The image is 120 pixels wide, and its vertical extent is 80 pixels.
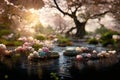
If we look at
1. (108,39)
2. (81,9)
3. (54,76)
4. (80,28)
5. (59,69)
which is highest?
(81,9)

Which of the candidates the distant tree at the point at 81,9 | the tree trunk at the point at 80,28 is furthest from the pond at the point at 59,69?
the tree trunk at the point at 80,28

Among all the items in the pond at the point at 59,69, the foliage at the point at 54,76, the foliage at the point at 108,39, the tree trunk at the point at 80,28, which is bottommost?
the foliage at the point at 54,76

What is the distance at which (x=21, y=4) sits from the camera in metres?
15.2

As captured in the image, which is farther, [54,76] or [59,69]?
[59,69]

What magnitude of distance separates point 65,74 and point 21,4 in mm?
4347

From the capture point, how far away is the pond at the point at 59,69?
13.3 metres

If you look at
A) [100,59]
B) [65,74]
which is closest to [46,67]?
[65,74]

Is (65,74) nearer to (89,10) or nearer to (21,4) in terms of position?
(21,4)

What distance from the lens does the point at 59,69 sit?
15094 millimetres

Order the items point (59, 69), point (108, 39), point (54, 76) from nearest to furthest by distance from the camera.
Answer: point (54, 76)
point (59, 69)
point (108, 39)

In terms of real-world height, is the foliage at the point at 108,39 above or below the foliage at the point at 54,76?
above

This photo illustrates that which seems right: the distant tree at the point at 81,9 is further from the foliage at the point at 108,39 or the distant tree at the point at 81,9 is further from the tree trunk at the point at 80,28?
the foliage at the point at 108,39

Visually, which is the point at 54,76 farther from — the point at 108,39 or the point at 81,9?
the point at 81,9

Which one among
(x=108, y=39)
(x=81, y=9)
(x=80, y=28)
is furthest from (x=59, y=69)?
(x=81, y=9)
